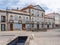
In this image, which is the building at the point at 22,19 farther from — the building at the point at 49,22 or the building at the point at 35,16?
the building at the point at 49,22

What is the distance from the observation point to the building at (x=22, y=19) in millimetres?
23734

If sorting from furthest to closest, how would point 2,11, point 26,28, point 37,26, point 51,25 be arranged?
point 51,25, point 37,26, point 26,28, point 2,11

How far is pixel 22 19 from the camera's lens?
88.7 feet

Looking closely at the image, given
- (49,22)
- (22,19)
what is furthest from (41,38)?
(49,22)

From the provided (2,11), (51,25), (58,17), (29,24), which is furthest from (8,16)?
(58,17)

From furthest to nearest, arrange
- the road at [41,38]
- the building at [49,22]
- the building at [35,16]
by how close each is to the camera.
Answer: the building at [49,22], the building at [35,16], the road at [41,38]

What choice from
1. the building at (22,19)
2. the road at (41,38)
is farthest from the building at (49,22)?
the road at (41,38)

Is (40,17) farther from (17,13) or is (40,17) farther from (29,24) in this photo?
(17,13)

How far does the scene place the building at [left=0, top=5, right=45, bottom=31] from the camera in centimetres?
2373

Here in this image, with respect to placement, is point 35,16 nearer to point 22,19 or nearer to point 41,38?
point 22,19

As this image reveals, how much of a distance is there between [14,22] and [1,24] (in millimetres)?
2548

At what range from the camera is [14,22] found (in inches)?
998

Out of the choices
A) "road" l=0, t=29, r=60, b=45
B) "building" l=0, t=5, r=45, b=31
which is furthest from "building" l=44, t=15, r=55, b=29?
"road" l=0, t=29, r=60, b=45

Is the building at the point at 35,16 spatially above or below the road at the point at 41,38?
above
